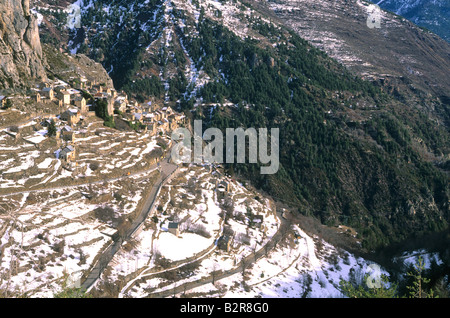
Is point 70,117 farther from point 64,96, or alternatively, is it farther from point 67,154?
point 67,154

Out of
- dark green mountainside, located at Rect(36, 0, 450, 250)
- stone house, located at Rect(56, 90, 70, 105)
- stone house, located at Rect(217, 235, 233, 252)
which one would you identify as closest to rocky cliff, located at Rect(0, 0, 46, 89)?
stone house, located at Rect(56, 90, 70, 105)

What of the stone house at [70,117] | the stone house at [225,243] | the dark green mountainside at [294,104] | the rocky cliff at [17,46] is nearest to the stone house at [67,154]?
the stone house at [70,117]

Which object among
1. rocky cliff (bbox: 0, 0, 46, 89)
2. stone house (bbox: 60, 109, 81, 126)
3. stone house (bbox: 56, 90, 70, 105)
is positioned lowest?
stone house (bbox: 60, 109, 81, 126)

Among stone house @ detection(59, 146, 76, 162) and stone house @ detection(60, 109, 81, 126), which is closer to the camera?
stone house @ detection(59, 146, 76, 162)

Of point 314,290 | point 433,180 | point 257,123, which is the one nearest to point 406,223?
point 433,180

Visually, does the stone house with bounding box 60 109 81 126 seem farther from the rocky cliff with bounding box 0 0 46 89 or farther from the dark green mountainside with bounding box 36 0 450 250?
the dark green mountainside with bounding box 36 0 450 250
